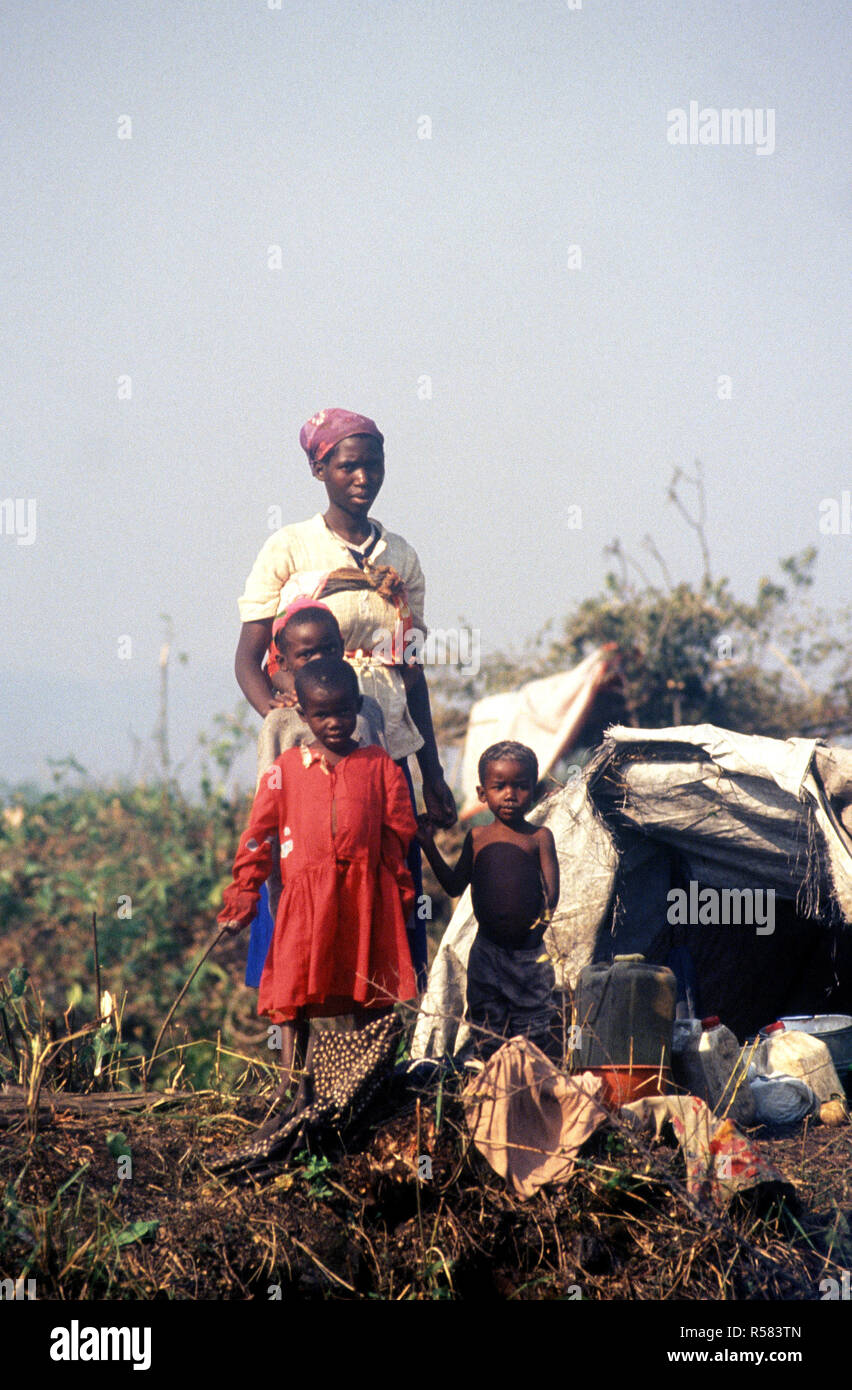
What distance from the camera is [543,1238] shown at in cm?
349

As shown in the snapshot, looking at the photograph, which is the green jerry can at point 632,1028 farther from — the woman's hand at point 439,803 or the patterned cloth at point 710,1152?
the woman's hand at point 439,803

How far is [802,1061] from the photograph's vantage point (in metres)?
4.89

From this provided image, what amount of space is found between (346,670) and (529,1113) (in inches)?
56.0

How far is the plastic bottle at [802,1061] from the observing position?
16.0 feet

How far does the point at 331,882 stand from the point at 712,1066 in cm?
152

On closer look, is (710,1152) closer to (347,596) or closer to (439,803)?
(439,803)

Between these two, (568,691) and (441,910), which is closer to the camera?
(568,691)

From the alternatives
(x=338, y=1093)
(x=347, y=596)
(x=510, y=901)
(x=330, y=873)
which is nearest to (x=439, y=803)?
(x=510, y=901)

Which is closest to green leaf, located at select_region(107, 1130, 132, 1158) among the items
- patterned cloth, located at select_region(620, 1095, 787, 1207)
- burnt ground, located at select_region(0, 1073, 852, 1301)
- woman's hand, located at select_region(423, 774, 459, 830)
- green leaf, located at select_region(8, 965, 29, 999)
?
burnt ground, located at select_region(0, 1073, 852, 1301)

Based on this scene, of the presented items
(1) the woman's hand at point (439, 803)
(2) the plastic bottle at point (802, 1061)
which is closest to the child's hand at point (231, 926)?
(1) the woman's hand at point (439, 803)

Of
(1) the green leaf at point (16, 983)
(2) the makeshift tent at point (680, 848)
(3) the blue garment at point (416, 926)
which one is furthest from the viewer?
(2) the makeshift tent at point (680, 848)

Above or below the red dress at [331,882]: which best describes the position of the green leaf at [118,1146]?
below
